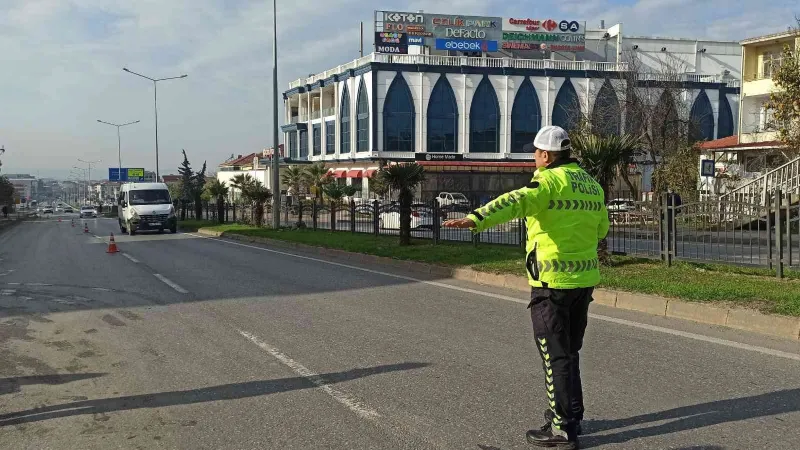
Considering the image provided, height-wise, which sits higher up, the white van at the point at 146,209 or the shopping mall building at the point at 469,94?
the shopping mall building at the point at 469,94

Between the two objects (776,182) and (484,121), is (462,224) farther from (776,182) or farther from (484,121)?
(484,121)

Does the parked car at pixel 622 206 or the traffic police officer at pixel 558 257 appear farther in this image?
the parked car at pixel 622 206

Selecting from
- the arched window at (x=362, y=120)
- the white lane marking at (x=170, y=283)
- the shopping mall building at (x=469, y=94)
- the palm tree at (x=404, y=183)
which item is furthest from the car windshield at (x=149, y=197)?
the arched window at (x=362, y=120)

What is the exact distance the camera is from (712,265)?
38.0 feet

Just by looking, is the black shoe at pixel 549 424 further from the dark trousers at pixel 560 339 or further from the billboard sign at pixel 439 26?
the billboard sign at pixel 439 26

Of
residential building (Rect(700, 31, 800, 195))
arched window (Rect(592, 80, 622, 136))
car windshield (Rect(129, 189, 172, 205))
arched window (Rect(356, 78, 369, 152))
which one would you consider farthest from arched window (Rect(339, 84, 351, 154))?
residential building (Rect(700, 31, 800, 195))

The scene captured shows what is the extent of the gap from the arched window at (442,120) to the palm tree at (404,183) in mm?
41817

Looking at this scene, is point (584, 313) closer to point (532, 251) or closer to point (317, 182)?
point (532, 251)

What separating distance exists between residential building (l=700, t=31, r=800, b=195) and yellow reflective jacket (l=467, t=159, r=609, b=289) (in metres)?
27.9

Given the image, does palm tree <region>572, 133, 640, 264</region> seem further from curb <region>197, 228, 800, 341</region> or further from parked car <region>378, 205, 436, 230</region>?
parked car <region>378, 205, 436, 230</region>

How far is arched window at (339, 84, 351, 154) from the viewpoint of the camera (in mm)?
64812

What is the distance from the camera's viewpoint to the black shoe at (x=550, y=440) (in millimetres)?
4133

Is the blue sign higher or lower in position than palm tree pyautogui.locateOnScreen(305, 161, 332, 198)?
higher

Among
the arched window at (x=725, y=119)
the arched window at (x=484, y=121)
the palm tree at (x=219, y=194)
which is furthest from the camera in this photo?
the arched window at (x=725, y=119)
